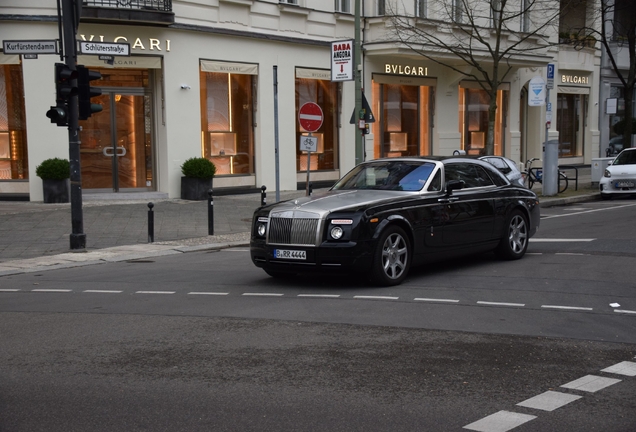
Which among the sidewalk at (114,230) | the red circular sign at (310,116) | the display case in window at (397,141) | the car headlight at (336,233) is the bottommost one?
the sidewalk at (114,230)

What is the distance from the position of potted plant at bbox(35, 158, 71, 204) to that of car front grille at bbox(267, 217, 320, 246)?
12533 millimetres

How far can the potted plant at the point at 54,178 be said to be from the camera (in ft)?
70.0

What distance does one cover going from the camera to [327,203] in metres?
10.4

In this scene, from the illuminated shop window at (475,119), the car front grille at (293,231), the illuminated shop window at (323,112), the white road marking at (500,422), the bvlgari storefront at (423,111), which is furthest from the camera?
the illuminated shop window at (475,119)

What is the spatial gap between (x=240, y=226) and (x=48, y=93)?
7199 mm

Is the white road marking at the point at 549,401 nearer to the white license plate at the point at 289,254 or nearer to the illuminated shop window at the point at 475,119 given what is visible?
the white license plate at the point at 289,254

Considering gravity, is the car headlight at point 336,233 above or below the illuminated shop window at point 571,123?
below

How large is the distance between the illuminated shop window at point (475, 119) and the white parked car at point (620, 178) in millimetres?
7795

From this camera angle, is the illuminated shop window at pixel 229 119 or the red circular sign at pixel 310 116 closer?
the red circular sign at pixel 310 116

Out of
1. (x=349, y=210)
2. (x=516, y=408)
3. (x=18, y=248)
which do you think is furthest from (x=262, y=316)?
(x=18, y=248)

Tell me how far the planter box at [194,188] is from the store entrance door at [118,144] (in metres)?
1.18

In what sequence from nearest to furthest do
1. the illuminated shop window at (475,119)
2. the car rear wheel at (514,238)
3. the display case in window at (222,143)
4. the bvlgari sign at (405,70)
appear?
the car rear wheel at (514,238), the display case in window at (222,143), the bvlgari sign at (405,70), the illuminated shop window at (475,119)

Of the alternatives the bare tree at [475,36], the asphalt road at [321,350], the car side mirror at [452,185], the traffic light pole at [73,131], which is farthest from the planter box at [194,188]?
the car side mirror at [452,185]

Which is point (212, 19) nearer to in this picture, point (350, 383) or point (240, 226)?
point (240, 226)
